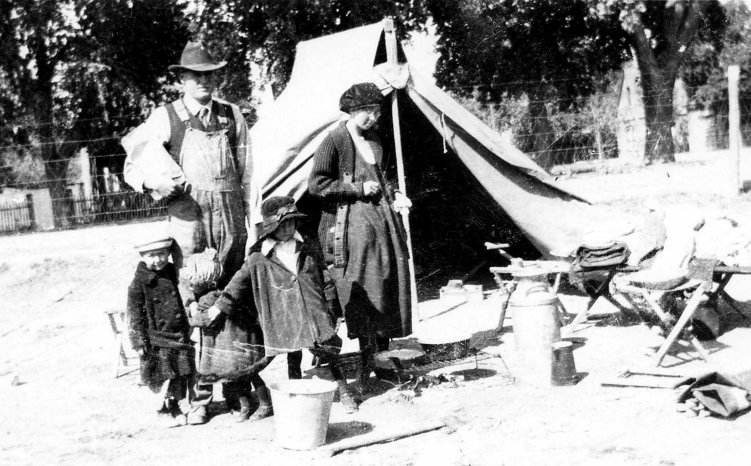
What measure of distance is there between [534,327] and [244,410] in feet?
6.01

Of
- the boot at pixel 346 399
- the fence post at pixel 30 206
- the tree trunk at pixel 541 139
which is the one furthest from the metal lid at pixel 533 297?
the fence post at pixel 30 206

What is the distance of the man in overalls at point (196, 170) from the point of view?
4605 mm

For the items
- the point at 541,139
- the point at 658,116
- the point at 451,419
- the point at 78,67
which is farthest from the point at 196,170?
the point at 78,67

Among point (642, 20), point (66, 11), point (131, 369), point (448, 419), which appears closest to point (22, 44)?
point (66, 11)

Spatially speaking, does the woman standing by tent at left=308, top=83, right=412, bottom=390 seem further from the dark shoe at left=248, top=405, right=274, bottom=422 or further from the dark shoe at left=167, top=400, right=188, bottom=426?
the dark shoe at left=167, top=400, right=188, bottom=426

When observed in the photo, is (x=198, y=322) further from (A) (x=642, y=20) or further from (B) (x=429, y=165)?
(A) (x=642, y=20)

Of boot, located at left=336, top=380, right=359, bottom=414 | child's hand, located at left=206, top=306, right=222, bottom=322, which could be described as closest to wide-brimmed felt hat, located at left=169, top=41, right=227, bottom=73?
child's hand, located at left=206, top=306, right=222, bottom=322

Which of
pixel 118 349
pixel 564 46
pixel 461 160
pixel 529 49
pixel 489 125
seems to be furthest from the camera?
pixel 489 125

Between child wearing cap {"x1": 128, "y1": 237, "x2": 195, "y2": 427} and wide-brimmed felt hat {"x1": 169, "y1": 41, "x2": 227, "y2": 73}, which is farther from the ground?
wide-brimmed felt hat {"x1": 169, "y1": 41, "x2": 227, "y2": 73}

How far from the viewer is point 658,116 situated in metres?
15.0

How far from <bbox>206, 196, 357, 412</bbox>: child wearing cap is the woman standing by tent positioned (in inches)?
20.5

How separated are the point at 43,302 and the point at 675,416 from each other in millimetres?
8384

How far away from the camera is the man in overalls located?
4.61m

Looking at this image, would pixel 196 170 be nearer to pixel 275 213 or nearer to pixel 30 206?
pixel 275 213
